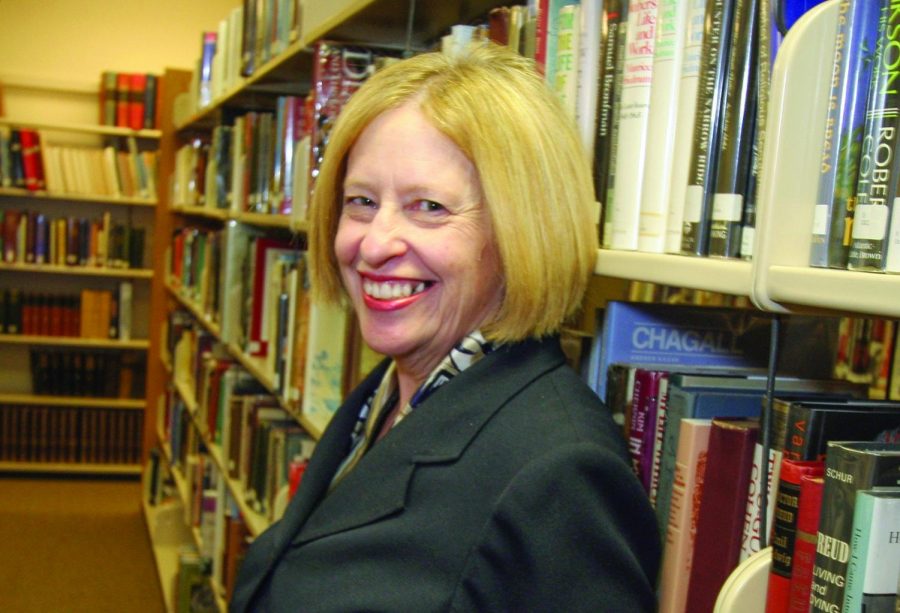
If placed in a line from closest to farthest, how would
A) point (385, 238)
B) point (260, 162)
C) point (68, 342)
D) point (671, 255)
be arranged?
point (671, 255) → point (385, 238) → point (260, 162) → point (68, 342)

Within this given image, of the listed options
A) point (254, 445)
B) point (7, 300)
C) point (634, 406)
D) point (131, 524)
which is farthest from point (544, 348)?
point (7, 300)

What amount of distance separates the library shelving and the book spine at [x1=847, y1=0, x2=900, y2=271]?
26mm

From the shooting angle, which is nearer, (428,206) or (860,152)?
(860,152)

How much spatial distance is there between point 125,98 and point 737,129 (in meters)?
5.00

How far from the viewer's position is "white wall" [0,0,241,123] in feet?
17.2

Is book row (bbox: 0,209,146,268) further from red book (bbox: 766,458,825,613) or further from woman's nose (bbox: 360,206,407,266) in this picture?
red book (bbox: 766,458,825,613)

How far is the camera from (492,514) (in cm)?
81

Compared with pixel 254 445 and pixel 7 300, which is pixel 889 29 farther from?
pixel 7 300

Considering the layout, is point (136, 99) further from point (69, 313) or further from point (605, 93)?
point (605, 93)

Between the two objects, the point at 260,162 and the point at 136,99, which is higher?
the point at 136,99

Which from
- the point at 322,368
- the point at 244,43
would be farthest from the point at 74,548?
the point at 322,368

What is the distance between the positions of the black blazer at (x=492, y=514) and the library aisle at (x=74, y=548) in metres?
2.95

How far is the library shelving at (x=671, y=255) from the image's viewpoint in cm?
66

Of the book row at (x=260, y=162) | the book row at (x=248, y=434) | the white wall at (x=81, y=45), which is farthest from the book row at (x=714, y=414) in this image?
the white wall at (x=81, y=45)
